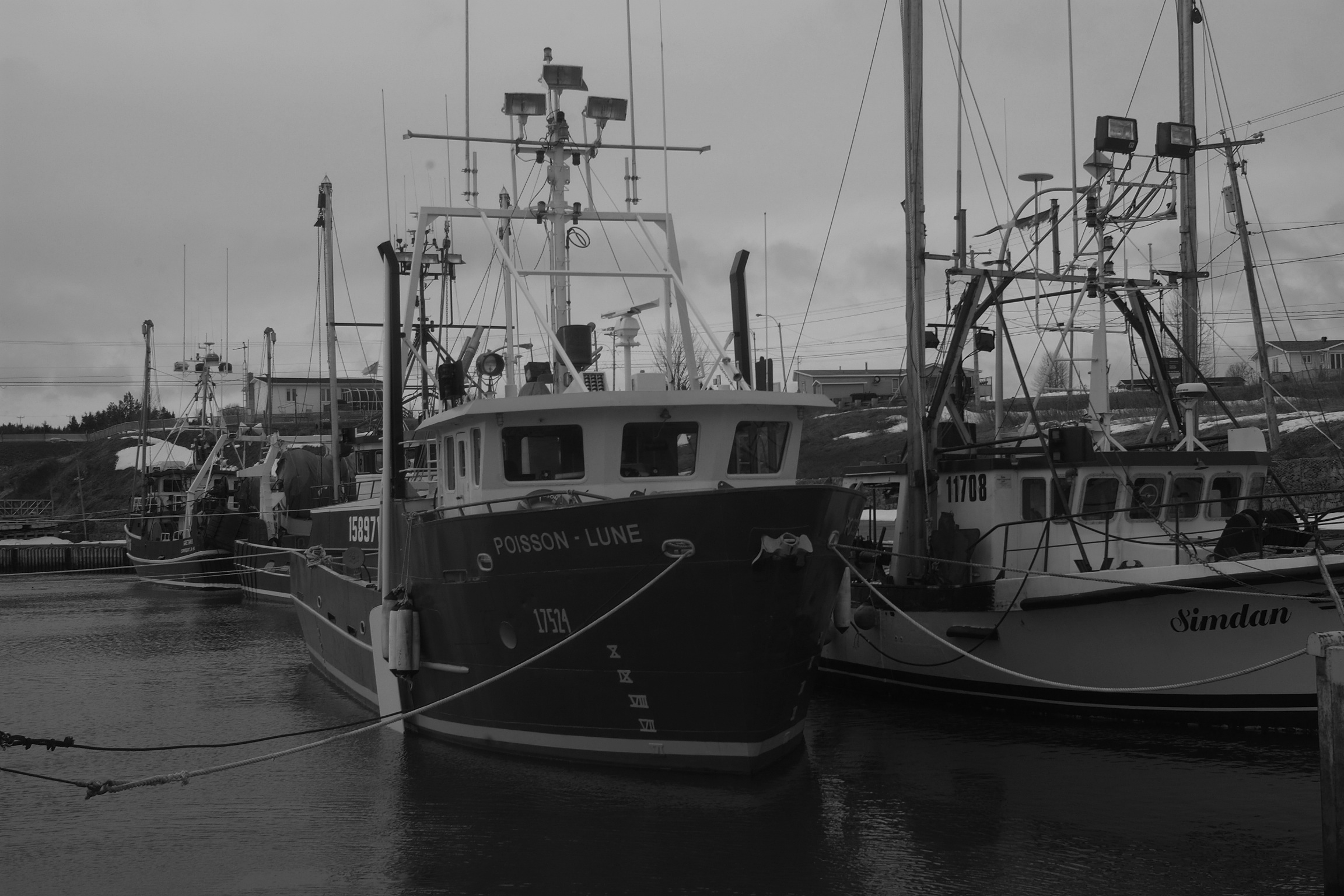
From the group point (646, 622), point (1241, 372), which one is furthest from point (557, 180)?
point (1241, 372)

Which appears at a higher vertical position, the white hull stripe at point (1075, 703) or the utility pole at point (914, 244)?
the utility pole at point (914, 244)

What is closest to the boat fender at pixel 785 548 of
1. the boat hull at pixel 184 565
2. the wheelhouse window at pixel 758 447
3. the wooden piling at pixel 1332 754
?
the wheelhouse window at pixel 758 447

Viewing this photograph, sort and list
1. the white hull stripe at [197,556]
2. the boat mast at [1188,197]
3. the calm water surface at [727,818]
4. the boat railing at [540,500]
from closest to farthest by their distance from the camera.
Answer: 1. the calm water surface at [727,818]
2. the boat railing at [540,500]
3. the boat mast at [1188,197]
4. the white hull stripe at [197,556]

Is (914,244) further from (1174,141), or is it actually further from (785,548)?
(785,548)

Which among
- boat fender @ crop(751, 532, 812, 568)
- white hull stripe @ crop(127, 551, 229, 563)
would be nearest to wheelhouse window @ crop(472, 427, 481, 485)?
boat fender @ crop(751, 532, 812, 568)

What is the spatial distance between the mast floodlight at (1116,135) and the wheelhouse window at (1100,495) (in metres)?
5.20

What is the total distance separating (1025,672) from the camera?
51.4ft

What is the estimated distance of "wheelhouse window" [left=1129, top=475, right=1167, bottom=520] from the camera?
16328mm

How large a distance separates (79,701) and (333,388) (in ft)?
50.3

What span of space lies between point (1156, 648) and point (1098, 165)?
24.7 feet

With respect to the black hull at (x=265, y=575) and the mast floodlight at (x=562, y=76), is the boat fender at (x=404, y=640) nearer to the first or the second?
the mast floodlight at (x=562, y=76)

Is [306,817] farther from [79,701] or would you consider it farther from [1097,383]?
[1097,383]

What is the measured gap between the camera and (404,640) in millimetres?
14344

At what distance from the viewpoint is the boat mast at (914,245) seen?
59.3ft
